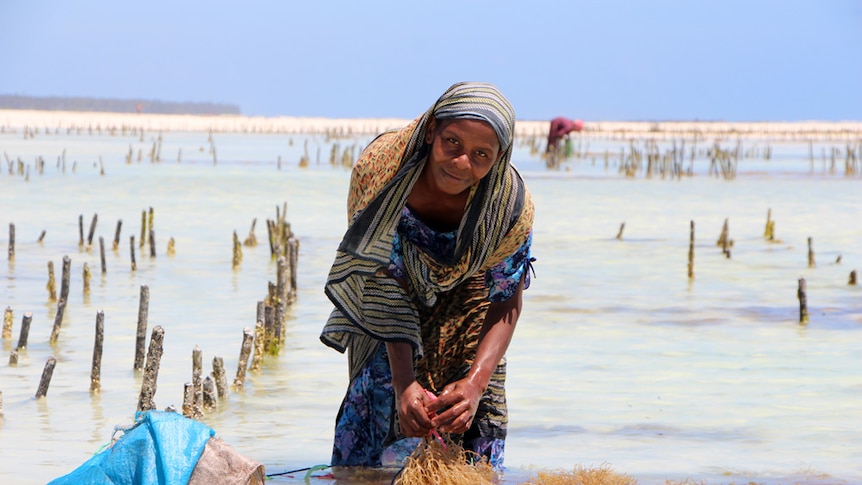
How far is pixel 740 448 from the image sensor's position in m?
4.52

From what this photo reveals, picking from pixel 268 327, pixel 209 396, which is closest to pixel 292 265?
pixel 268 327

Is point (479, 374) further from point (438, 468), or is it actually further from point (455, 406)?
point (438, 468)

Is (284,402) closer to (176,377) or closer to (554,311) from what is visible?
(176,377)

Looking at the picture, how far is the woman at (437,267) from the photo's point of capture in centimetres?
288

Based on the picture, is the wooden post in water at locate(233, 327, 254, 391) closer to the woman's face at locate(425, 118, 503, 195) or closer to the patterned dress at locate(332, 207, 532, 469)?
the patterned dress at locate(332, 207, 532, 469)

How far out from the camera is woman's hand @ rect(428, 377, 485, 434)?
3.00m

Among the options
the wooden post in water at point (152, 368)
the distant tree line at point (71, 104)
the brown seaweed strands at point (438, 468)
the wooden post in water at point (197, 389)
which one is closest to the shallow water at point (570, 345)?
the wooden post in water at point (197, 389)

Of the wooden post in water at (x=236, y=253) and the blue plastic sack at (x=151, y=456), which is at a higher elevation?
the blue plastic sack at (x=151, y=456)

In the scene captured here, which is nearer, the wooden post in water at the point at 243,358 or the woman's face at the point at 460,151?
the woman's face at the point at 460,151

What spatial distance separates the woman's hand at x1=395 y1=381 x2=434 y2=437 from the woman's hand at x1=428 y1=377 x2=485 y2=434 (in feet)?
0.06

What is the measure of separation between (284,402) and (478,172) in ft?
8.53

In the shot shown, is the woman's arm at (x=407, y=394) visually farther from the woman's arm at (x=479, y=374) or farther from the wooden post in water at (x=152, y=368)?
the wooden post in water at (x=152, y=368)

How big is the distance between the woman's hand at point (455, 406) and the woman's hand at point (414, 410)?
0.06 ft

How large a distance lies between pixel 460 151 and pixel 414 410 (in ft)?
2.14
